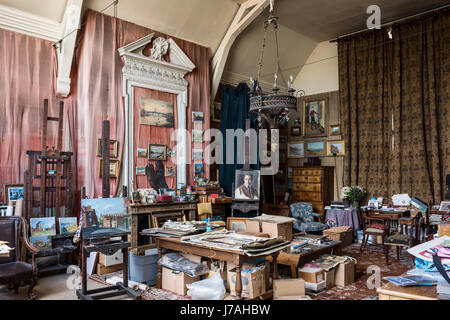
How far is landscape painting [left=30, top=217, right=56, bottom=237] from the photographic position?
16.6 feet

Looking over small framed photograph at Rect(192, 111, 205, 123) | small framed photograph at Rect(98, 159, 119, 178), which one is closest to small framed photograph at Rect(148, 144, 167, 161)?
small framed photograph at Rect(98, 159, 119, 178)

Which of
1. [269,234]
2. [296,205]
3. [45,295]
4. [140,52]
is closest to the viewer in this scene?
[45,295]

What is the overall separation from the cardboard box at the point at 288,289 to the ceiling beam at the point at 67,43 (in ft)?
14.8

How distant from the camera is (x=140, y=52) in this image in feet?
20.8

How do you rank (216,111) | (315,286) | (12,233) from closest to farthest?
(315,286)
(12,233)
(216,111)

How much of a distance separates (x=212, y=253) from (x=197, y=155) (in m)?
3.51

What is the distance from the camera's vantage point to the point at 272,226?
4.78 metres

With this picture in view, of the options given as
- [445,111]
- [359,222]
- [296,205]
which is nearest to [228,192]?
[296,205]

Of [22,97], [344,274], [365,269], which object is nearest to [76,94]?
[22,97]

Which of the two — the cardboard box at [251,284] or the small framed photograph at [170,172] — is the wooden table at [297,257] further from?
the small framed photograph at [170,172]

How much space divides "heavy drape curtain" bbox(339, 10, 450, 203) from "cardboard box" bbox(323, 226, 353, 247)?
51.6 inches

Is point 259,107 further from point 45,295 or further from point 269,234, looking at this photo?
point 45,295

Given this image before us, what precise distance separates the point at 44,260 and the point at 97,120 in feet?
7.58

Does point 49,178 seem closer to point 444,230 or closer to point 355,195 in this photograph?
point 444,230
